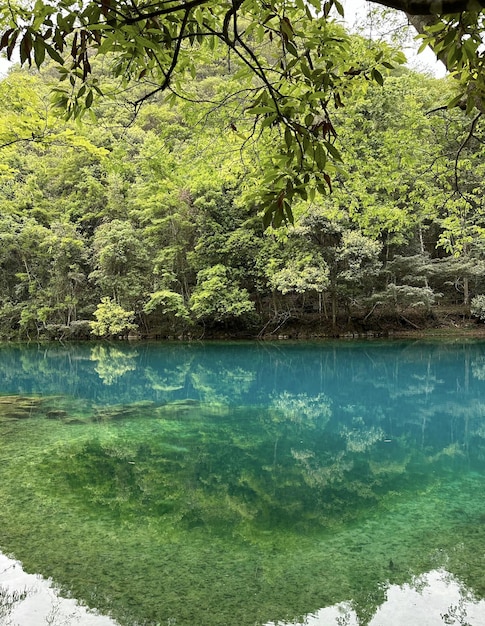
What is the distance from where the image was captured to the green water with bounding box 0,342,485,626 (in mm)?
2936

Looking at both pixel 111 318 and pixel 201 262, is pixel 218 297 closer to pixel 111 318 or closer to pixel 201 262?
pixel 201 262

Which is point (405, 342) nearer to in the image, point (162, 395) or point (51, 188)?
point (162, 395)

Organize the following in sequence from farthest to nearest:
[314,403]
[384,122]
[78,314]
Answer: [78,314] < [384,122] < [314,403]

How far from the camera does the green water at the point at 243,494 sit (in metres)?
2.94

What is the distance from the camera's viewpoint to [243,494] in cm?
443

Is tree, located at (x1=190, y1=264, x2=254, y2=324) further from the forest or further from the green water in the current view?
the green water

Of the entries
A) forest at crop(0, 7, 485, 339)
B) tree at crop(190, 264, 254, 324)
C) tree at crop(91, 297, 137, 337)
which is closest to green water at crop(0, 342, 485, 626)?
forest at crop(0, 7, 485, 339)

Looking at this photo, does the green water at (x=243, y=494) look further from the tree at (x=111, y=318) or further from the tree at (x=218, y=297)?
the tree at (x=111, y=318)

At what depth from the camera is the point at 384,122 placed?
1426 centimetres

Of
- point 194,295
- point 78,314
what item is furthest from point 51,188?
point 194,295

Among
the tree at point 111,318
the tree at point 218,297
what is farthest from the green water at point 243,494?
the tree at point 111,318

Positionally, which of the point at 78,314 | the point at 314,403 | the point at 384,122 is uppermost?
the point at 384,122

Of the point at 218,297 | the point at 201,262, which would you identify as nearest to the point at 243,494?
the point at 218,297

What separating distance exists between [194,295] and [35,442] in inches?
457
